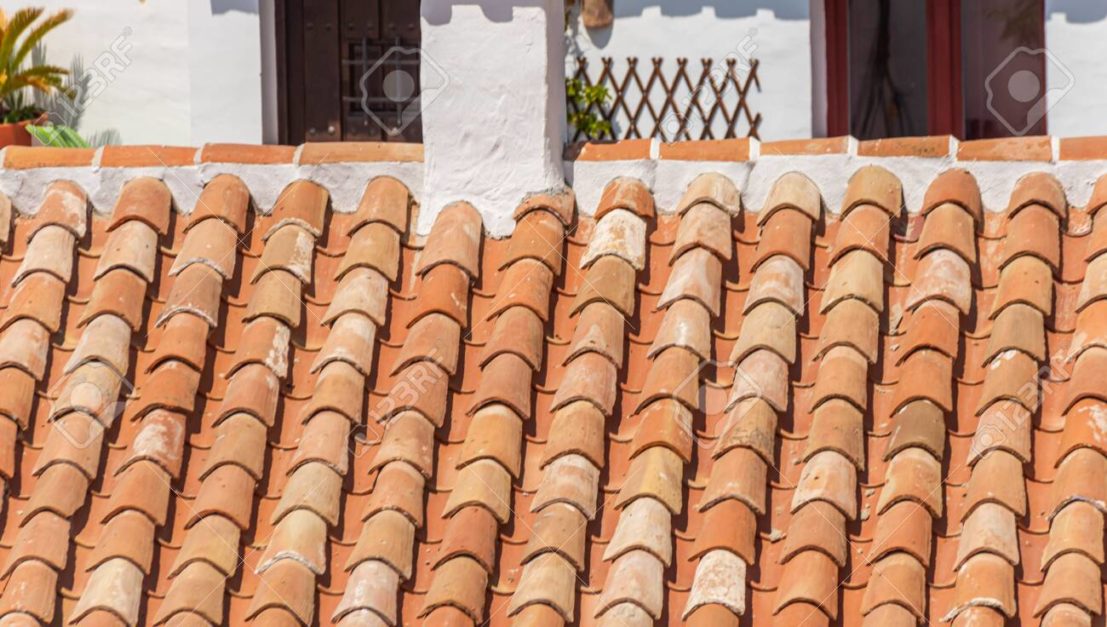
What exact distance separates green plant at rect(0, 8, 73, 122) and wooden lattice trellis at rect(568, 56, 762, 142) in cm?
469

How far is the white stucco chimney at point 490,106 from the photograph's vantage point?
641 cm

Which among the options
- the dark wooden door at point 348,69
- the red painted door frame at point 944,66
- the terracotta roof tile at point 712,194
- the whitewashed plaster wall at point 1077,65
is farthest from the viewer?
the dark wooden door at point 348,69

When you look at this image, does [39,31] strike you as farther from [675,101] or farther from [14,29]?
[675,101]

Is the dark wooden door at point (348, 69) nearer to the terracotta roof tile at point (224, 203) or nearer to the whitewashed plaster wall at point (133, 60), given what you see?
the whitewashed plaster wall at point (133, 60)

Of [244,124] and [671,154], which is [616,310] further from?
[244,124]

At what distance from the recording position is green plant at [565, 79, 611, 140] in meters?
13.7

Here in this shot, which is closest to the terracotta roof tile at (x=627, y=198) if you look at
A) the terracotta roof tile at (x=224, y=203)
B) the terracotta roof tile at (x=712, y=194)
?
the terracotta roof tile at (x=712, y=194)

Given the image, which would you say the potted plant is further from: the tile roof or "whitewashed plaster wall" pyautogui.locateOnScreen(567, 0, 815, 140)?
the tile roof

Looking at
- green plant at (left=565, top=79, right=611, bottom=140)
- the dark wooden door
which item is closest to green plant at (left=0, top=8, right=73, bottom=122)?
the dark wooden door

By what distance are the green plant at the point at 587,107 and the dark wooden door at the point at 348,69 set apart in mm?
1191

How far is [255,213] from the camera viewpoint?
21.5 feet

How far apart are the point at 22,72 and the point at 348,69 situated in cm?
344

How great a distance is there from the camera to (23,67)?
1567 centimetres

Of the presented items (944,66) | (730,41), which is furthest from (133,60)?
(944,66)
